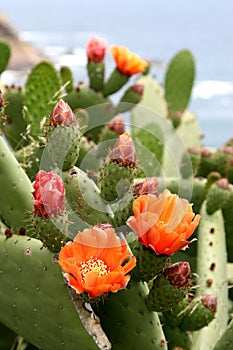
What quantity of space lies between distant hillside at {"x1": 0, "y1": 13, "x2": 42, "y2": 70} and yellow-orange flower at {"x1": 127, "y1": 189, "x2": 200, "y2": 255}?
783 cm

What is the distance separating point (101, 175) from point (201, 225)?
2.28 feet

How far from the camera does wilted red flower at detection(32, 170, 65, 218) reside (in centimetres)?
116

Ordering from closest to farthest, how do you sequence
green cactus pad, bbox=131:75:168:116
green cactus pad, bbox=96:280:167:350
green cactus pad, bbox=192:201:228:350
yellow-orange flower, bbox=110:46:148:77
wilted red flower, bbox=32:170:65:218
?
wilted red flower, bbox=32:170:65:218, green cactus pad, bbox=96:280:167:350, green cactus pad, bbox=192:201:228:350, yellow-orange flower, bbox=110:46:148:77, green cactus pad, bbox=131:75:168:116

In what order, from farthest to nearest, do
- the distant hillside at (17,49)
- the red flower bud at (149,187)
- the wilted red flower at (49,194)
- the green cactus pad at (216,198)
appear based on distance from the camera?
1. the distant hillside at (17,49)
2. the green cactus pad at (216,198)
3. the red flower bud at (149,187)
4. the wilted red flower at (49,194)

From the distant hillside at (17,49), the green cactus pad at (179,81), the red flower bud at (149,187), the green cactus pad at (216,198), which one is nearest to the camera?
the red flower bud at (149,187)

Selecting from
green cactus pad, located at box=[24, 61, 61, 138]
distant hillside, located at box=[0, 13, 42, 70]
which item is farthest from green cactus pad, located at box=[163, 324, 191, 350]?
distant hillside, located at box=[0, 13, 42, 70]

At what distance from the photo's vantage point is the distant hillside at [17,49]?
9.12 meters

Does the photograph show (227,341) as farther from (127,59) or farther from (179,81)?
(179,81)

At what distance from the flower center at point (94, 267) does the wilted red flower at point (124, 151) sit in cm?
17

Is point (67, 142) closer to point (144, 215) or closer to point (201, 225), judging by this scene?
point (144, 215)

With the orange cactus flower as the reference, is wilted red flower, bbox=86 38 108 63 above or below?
below

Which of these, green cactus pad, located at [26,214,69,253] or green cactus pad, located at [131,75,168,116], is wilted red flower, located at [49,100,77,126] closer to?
green cactus pad, located at [26,214,69,253]

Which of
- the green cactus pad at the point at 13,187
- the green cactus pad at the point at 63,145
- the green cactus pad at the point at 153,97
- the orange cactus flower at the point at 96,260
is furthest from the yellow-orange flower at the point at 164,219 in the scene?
the green cactus pad at the point at 153,97

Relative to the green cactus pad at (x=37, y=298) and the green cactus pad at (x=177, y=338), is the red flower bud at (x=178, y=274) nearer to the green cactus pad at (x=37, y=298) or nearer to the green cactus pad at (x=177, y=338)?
the green cactus pad at (x=37, y=298)
